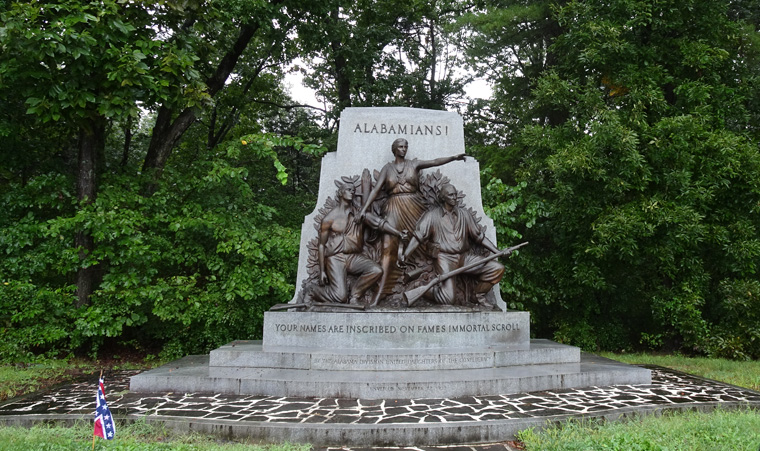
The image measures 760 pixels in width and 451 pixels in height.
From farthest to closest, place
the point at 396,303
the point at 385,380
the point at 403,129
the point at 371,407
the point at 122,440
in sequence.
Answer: the point at 403,129 → the point at 396,303 → the point at 385,380 → the point at 371,407 → the point at 122,440

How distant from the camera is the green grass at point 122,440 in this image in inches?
167

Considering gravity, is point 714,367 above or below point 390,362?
below

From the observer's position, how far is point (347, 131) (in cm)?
930

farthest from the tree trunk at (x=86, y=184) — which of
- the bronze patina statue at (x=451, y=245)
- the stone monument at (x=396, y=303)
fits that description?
the bronze patina statue at (x=451, y=245)

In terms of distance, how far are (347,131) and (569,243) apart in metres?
6.07

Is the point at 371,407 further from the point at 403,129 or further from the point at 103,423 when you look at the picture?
the point at 403,129

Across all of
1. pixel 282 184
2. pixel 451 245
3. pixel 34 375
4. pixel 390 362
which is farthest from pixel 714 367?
pixel 34 375

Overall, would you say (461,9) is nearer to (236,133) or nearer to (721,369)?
(236,133)

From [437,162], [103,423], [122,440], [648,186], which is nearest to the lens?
[103,423]

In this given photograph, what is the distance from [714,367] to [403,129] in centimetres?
685

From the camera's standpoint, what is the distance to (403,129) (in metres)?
9.38

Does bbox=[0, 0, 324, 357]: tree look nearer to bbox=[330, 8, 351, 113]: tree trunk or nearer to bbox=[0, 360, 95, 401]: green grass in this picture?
bbox=[0, 360, 95, 401]: green grass

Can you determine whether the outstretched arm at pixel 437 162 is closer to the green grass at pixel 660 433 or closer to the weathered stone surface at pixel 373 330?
the weathered stone surface at pixel 373 330

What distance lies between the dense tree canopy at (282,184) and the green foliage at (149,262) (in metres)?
0.04
